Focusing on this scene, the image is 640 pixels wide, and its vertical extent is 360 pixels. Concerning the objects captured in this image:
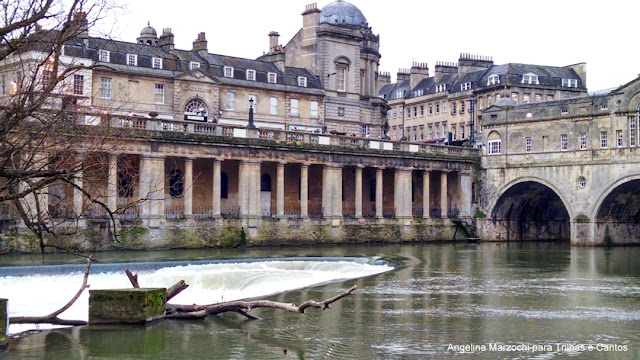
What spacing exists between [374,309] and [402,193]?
33375 mm

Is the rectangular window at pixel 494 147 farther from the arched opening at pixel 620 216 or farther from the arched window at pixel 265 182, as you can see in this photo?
the arched window at pixel 265 182

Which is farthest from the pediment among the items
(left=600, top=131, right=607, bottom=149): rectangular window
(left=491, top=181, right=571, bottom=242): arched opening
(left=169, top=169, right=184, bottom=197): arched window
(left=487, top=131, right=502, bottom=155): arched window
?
(left=600, top=131, right=607, bottom=149): rectangular window

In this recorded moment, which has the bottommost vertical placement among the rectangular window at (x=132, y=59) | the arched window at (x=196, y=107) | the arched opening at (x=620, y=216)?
the arched opening at (x=620, y=216)

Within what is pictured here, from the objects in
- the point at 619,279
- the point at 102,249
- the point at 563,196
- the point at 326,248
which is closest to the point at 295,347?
the point at 619,279

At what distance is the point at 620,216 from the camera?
54406 millimetres

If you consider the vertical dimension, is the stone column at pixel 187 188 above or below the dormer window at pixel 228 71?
below

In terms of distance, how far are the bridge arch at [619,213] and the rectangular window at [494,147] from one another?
883 centimetres

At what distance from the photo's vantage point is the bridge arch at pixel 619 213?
52062 mm

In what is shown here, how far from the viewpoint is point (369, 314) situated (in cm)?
2239

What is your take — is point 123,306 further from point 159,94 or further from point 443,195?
point 443,195

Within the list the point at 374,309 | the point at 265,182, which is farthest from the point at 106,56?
the point at 374,309

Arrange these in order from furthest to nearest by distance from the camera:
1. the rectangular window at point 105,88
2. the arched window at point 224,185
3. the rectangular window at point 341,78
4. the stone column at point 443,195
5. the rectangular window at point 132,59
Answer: the rectangular window at point 341,78 < the stone column at point 443,195 < the rectangular window at point 132,59 < the rectangular window at point 105,88 < the arched window at point 224,185

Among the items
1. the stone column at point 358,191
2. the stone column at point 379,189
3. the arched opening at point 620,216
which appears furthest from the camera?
the stone column at point 379,189

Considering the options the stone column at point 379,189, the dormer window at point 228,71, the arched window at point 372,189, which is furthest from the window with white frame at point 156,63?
the arched window at point 372,189
